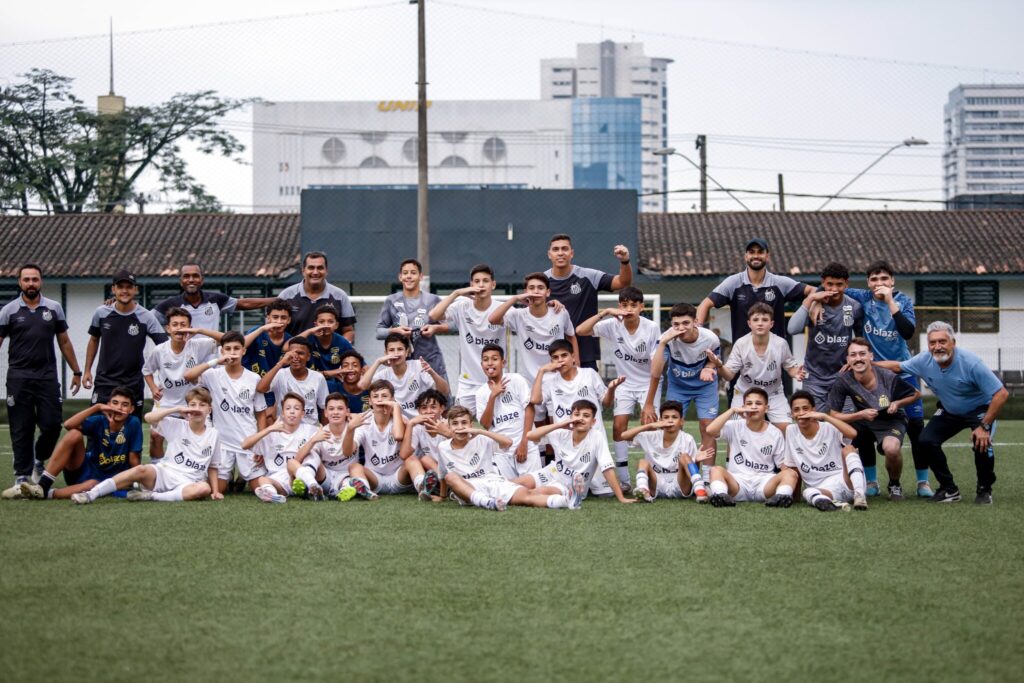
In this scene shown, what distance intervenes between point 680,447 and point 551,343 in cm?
143

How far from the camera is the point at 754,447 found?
368 inches

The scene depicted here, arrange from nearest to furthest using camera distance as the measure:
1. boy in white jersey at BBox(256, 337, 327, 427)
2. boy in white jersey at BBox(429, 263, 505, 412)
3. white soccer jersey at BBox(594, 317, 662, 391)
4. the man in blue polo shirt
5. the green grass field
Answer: the green grass field, the man in blue polo shirt, boy in white jersey at BBox(256, 337, 327, 427), white soccer jersey at BBox(594, 317, 662, 391), boy in white jersey at BBox(429, 263, 505, 412)

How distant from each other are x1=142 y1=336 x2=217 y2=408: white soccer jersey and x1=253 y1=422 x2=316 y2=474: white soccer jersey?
1012 mm

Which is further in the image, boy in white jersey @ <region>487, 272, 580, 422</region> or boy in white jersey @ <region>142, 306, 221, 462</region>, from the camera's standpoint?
boy in white jersey @ <region>142, 306, 221, 462</region>

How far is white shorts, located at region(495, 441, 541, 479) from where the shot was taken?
944 centimetres

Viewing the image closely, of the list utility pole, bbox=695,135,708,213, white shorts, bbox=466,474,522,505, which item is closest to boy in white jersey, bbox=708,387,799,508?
white shorts, bbox=466,474,522,505

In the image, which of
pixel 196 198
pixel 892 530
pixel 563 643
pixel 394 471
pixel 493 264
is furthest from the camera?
pixel 196 198

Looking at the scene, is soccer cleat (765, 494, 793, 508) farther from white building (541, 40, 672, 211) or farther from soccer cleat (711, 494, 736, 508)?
white building (541, 40, 672, 211)

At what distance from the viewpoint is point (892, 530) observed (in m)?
7.81

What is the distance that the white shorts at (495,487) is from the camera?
895 centimetres

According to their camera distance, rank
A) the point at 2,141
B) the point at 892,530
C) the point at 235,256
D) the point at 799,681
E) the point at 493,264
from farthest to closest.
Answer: the point at 2,141 → the point at 235,256 → the point at 493,264 → the point at 892,530 → the point at 799,681

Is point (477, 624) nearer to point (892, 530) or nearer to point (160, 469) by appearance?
point (892, 530)

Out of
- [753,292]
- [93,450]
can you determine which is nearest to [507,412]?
[753,292]

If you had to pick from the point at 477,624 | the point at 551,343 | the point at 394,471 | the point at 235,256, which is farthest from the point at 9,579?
the point at 235,256
